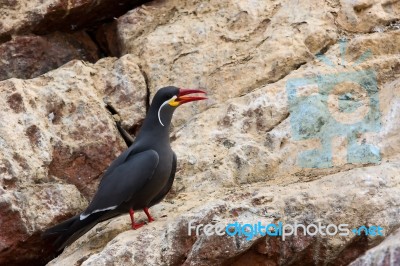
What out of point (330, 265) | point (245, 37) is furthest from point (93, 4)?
point (330, 265)

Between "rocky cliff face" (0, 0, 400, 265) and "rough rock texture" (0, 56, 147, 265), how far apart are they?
0.01m

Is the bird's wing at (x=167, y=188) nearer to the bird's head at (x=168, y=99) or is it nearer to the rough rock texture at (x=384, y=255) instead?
the bird's head at (x=168, y=99)

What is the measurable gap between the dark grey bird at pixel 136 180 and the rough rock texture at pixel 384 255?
2272 mm

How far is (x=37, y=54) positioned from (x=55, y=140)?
1.48 metres

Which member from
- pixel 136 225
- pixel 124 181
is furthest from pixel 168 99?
pixel 136 225

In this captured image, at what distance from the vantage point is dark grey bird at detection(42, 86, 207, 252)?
8133 millimetres

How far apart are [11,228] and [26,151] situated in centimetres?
84

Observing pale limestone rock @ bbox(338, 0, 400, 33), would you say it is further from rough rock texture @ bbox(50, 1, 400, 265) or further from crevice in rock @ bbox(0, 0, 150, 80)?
crevice in rock @ bbox(0, 0, 150, 80)

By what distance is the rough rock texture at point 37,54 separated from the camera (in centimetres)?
1004

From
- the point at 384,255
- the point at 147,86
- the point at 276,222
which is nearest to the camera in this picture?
the point at 384,255

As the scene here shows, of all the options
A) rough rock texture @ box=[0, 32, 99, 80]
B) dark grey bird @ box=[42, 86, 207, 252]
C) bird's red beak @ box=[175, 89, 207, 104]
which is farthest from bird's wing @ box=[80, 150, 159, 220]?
rough rock texture @ box=[0, 32, 99, 80]

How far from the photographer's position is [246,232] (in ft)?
24.0

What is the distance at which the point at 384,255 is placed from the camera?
21.2ft

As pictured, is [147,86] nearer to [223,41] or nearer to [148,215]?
[223,41]
